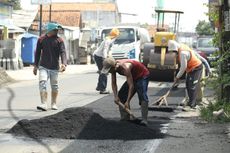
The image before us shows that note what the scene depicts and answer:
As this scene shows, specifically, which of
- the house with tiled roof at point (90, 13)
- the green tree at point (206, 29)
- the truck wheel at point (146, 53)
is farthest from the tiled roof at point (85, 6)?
the truck wheel at point (146, 53)

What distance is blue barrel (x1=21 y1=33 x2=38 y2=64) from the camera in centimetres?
3428

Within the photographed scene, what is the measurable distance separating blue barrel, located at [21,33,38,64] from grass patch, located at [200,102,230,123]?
2447 centimetres

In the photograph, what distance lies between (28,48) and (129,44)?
10.9m

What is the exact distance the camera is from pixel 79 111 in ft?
29.1

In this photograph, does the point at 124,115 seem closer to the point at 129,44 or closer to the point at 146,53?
the point at 146,53

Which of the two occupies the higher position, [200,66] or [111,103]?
[200,66]

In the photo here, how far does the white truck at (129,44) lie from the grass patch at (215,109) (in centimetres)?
1384

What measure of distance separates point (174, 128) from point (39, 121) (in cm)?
226

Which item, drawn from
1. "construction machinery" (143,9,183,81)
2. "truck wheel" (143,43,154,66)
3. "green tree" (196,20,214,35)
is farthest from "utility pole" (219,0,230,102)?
"truck wheel" (143,43,154,66)

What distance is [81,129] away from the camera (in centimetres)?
838

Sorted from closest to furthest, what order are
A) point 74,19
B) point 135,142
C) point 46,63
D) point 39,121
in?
1. point 135,142
2. point 39,121
3. point 46,63
4. point 74,19

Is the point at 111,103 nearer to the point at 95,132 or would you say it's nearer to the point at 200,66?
the point at 200,66

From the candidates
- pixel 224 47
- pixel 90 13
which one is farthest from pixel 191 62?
pixel 90 13

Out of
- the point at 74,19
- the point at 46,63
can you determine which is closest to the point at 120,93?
the point at 46,63
